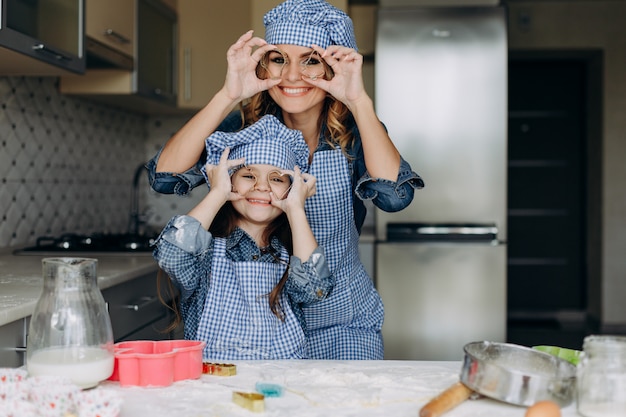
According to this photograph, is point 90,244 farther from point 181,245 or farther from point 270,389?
point 270,389

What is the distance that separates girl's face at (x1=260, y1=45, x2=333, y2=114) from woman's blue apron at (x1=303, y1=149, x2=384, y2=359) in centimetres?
15

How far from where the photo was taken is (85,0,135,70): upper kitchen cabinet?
2660mm

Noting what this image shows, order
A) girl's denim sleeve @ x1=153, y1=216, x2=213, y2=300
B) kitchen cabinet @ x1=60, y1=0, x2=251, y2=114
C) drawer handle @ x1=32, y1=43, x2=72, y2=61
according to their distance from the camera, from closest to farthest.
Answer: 1. girl's denim sleeve @ x1=153, y1=216, x2=213, y2=300
2. drawer handle @ x1=32, y1=43, x2=72, y2=61
3. kitchen cabinet @ x1=60, y1=0, x2=251, y2=114

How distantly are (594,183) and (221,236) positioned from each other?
425 cm

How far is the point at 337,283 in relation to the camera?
5.84 feet

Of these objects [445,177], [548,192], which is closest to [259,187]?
[445,177]

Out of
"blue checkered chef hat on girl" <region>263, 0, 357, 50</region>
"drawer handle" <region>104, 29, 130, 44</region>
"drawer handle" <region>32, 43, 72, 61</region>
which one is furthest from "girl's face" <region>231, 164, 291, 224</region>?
"drawer handle" <region>104, 29, 130, 44</region>

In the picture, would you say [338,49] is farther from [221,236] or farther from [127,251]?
[127,251]

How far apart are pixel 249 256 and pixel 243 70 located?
1.34ft

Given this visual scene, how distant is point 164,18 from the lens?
139 inches

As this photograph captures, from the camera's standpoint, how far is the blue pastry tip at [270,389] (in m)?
1.09

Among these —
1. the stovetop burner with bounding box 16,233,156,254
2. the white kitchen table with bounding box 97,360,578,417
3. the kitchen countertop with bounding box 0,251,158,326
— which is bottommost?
the white kitchen table with bounding box 97,360,578,417

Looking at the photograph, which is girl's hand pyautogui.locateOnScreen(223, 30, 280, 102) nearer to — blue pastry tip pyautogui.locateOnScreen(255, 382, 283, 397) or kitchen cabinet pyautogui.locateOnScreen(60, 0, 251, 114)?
blue pastry tip pyautogui.locateOnScreen(255, 382, 283, 397)

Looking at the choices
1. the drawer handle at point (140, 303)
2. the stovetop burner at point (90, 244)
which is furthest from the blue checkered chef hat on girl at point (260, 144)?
the stovetop burner at point (90, 244)
